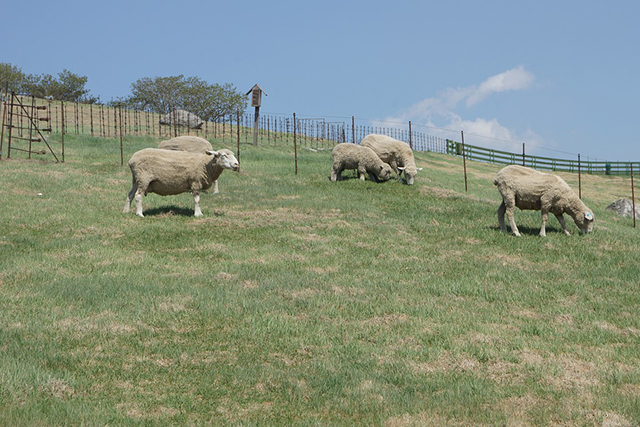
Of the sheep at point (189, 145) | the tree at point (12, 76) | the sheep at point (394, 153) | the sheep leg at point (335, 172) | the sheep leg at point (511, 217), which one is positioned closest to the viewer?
the sheep leg at point (511, 217)

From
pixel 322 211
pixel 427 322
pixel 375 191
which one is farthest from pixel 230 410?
pixel 375 191

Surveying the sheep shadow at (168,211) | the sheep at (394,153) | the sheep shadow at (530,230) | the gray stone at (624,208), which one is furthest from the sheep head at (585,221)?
the sheep shadow at (168,211)

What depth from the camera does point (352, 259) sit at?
14.6 meters

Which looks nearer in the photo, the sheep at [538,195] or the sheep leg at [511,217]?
the sheep at [538,195]

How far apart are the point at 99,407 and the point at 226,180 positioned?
19.9 metres

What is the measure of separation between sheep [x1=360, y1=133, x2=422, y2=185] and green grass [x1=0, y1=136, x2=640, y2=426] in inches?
324

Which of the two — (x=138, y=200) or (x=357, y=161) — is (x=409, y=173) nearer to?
(x=357, y=161)

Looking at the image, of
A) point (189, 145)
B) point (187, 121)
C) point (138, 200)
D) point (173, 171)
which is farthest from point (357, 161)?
point (187, 121)

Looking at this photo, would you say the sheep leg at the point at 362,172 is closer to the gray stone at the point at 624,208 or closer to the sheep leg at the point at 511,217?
the sheep leg at the point at 511,217

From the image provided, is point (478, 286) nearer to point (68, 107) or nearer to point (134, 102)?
point (68, 107)

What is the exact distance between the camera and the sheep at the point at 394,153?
28.4 m

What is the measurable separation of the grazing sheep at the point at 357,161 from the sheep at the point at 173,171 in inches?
354

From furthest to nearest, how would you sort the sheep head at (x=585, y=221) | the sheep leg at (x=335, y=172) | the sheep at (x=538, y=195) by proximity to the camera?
the sheep leg at (x=335, y=172) < the sheep head at (x=585, y=221) < the sheep at (x=538, y=195)

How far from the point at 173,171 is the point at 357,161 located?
1079 cm
